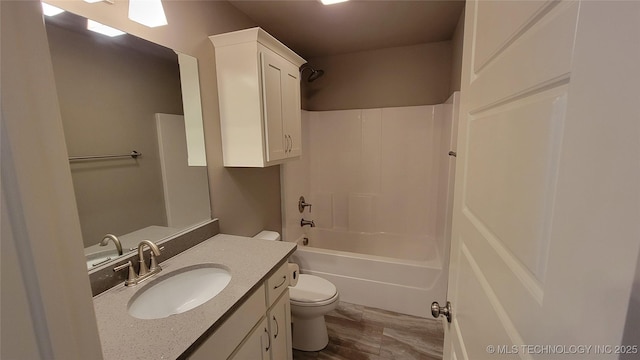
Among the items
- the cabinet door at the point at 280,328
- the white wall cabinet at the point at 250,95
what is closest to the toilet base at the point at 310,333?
the cabinet door at the point at 280,328

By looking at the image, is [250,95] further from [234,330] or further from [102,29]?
[234,330]

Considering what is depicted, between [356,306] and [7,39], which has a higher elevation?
[7,39]

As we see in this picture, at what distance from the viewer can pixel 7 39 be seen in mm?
269

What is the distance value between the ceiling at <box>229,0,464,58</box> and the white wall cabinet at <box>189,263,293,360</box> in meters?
1.80

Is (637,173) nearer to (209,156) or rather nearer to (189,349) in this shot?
(189,349)

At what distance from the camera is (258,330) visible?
1136mm

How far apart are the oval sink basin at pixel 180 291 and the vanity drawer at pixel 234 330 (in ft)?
0.60

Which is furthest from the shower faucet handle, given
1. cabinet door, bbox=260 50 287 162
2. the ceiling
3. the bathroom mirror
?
the ceiling

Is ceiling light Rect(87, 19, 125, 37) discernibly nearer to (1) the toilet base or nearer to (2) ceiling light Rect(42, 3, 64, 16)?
(2) ceiling light Rect(42, 3, 64, 16)

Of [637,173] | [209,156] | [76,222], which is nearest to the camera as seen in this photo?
[637,173]

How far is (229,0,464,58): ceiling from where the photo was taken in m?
1.84

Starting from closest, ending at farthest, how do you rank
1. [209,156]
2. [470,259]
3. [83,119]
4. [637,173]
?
[637,173]
[470,259]
[83,119]
[209,156]

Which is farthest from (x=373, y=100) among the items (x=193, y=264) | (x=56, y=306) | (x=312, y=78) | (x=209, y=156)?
(x=56, y=306)

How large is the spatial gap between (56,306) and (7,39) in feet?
1.02
